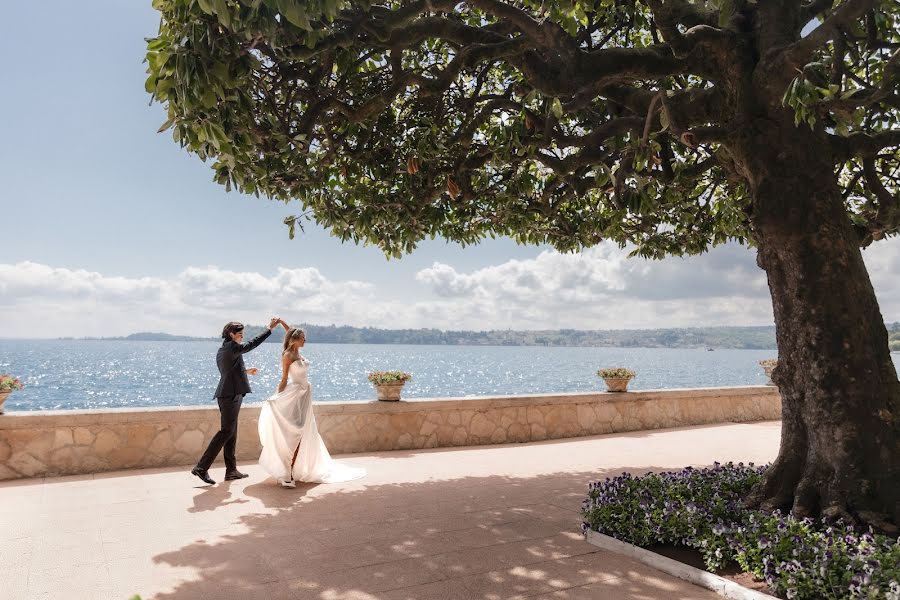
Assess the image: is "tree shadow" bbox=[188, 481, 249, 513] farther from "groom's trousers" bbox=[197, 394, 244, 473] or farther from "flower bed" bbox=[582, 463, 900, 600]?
"flower bed" bbox=[582, 463, 900, 600]

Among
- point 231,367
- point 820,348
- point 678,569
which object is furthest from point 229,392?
point 820,348

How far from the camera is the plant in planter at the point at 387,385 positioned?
11.1 m

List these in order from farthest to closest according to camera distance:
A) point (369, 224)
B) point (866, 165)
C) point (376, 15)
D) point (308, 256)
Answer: point (308, 256) < point (369, 224) < point (866, 165) < point (376, 15)

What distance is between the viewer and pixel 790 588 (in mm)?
3980

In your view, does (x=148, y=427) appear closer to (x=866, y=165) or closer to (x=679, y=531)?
(x=679, y=531)

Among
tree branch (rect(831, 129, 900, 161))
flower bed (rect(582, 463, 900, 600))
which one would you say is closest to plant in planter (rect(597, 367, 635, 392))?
flower bed (rect(582, 463, 900, 600))

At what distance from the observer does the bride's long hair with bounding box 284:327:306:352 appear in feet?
28.2

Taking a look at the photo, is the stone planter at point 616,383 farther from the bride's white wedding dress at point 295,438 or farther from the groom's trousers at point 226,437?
the groom's trousers at point 226,437

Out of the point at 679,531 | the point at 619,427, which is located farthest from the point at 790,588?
the point at 619,427

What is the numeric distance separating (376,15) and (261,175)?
190 centimetres

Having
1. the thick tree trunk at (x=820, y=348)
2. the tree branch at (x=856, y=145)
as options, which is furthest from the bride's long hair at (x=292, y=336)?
the tree branch at (x=856, y=145)

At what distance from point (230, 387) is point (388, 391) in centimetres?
341

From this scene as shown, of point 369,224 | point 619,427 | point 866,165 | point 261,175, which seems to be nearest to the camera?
point 261,175

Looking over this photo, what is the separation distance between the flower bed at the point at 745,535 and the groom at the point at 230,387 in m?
4.83
